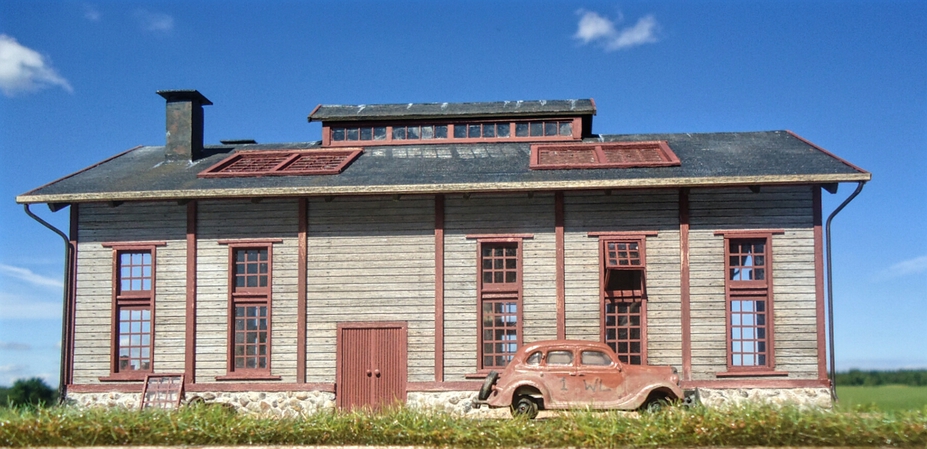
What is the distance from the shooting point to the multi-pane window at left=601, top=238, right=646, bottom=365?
61.2 feet

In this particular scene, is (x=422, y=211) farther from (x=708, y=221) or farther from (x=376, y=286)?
(x=708, y=221)

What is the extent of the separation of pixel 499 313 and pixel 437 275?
5.04ft

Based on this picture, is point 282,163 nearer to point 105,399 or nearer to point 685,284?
point 105,399

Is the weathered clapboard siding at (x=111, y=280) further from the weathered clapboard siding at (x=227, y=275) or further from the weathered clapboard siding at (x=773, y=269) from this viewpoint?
the weathered clapboard siding at (x=773, y=269)

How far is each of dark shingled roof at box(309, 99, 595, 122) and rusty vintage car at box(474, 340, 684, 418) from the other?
7.79 meters

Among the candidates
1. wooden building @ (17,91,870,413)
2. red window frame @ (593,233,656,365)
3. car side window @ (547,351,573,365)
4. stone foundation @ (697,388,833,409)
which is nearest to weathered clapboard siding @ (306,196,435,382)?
wooden building @ (17,91,870,413)

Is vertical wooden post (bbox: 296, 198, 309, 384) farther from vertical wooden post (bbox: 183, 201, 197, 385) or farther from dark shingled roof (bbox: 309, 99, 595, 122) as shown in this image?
dark shingled roof (bbox: 309, 99, 595, 122)

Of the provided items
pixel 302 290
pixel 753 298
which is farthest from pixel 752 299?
pixel 302 290

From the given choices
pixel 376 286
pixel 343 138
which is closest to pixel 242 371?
pixel 376 286

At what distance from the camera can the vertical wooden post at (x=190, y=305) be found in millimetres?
19172

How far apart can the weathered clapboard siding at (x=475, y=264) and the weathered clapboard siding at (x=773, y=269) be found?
3.00 meters

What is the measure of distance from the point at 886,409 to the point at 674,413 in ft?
12.2

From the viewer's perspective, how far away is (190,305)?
19328mm

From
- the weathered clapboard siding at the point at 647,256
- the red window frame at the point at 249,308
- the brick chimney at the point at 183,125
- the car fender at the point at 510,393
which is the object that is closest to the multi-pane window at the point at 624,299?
the weathered clapboard siding at the point at 647,256
